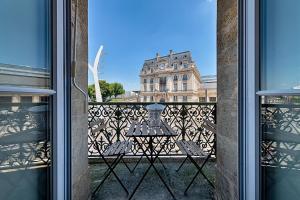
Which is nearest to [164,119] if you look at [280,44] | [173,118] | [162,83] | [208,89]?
[173,118]

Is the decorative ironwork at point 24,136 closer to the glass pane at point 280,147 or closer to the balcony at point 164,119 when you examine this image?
the glass pane at point 280,147

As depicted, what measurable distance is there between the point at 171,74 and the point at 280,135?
160 inches

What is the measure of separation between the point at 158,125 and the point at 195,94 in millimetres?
2003

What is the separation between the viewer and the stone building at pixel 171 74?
482 centimetres

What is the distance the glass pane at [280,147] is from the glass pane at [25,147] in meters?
1.37

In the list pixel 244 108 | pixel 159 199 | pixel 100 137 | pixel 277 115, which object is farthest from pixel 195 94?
pixel 277 115

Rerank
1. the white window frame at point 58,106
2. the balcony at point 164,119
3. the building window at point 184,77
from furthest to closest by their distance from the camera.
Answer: the building window at point 184,77 → the balcony at point 164,119 → the white window frame at point 58,106

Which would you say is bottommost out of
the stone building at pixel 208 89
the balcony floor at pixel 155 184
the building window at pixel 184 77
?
the balcony floor at pixel 155 184

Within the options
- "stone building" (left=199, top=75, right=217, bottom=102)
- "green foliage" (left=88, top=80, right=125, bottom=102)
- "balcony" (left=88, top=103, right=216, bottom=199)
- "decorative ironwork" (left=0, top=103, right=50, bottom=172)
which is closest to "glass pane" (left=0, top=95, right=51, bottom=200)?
"decorative ironwork" (left=0, top=103, right=50, bottom=172)

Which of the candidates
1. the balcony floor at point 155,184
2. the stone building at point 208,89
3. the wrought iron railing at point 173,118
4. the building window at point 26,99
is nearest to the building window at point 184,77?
the stone building at point 208,89

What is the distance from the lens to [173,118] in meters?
3.76

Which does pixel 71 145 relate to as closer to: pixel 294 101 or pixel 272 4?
pixel 294 101

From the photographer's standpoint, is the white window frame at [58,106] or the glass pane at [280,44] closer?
the glass pane at [280,44]

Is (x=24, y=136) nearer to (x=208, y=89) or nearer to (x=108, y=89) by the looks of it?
(x=208, y=89)
